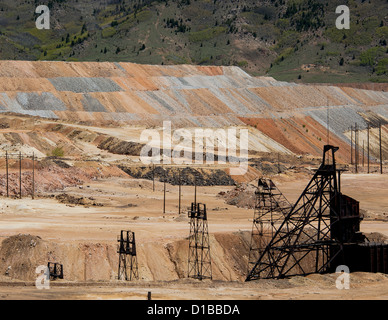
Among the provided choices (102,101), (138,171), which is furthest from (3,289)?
(102,101)

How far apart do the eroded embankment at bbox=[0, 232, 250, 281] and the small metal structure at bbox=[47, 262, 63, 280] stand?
0.77 m

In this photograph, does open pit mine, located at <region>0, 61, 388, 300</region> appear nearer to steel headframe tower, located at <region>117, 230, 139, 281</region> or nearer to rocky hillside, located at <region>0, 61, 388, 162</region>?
steel headframe tower, located at <region>117, 230, 139, 281</region>

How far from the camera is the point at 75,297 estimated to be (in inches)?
1241

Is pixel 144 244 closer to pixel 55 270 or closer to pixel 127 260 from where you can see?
pixel 127 260

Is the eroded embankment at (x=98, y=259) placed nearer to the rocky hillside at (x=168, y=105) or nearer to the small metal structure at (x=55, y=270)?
the small metal structure at (x=55, y=270)

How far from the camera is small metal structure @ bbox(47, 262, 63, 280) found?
137 feet

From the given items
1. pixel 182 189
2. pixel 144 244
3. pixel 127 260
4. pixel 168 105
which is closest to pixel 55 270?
pixel 127 260

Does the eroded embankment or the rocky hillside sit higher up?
the rocky hillside

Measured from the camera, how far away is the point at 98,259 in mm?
47125

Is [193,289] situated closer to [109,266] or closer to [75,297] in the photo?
[75,297]

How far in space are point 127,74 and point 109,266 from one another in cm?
11063

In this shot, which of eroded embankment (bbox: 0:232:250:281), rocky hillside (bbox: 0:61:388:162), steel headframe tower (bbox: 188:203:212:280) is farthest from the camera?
rocky hillside (bbox: 0:61:388:162)

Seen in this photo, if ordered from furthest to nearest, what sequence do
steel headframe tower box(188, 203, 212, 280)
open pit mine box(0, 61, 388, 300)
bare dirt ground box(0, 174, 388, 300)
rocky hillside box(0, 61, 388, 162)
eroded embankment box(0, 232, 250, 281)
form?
rocky hillside box(0, 61, 388, 162) → steel headframe tower box(188, 203, 212, 280) → eroded embankment box(0, 232, 250, 281) → open pit mine box(0, 61, 388, 300) → bare dirt ground box(0, 174, 388, 300)

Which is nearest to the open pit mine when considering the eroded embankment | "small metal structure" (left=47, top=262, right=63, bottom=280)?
the eroded embankment
